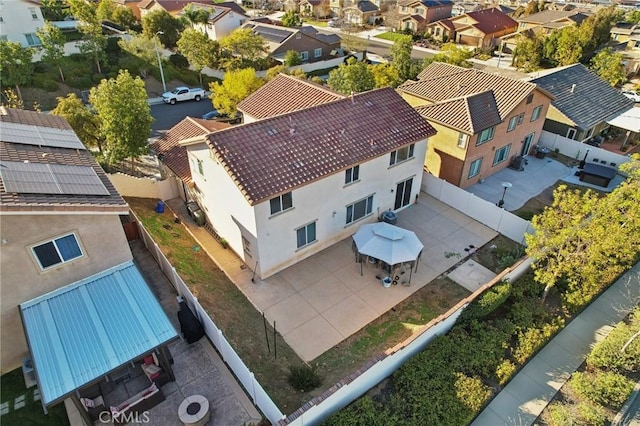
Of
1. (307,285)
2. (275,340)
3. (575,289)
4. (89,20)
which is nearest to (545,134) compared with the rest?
(575,289)

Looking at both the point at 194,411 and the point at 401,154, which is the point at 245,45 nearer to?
the point at 401,154

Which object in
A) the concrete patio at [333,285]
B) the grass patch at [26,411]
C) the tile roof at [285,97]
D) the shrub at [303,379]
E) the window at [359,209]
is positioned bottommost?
the concrete patio at [333,285]

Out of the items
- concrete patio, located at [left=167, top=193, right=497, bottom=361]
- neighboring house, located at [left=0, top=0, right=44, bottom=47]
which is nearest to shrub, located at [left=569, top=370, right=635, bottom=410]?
concrete patio, located at [left=167, top=193, right=497, bottom=361]

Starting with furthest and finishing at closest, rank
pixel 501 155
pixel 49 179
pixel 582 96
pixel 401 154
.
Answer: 1. pixel 582 96
2. pixel 501 155
3. pixel 401 154
4. pixel 49 179

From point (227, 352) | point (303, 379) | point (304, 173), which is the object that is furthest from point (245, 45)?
point (303, 379)

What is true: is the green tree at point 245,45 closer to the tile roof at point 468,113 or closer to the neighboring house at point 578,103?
the tile roof at point 468,113

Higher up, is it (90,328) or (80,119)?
(80,119)

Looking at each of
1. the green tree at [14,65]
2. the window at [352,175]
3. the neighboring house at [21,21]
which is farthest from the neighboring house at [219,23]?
the window at [352,175]

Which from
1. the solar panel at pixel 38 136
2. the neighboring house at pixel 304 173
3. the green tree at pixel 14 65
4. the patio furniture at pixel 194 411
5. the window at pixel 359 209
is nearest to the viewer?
the patio furniture at pixel 194 411

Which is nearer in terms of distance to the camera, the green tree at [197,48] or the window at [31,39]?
the window at [31,39]
